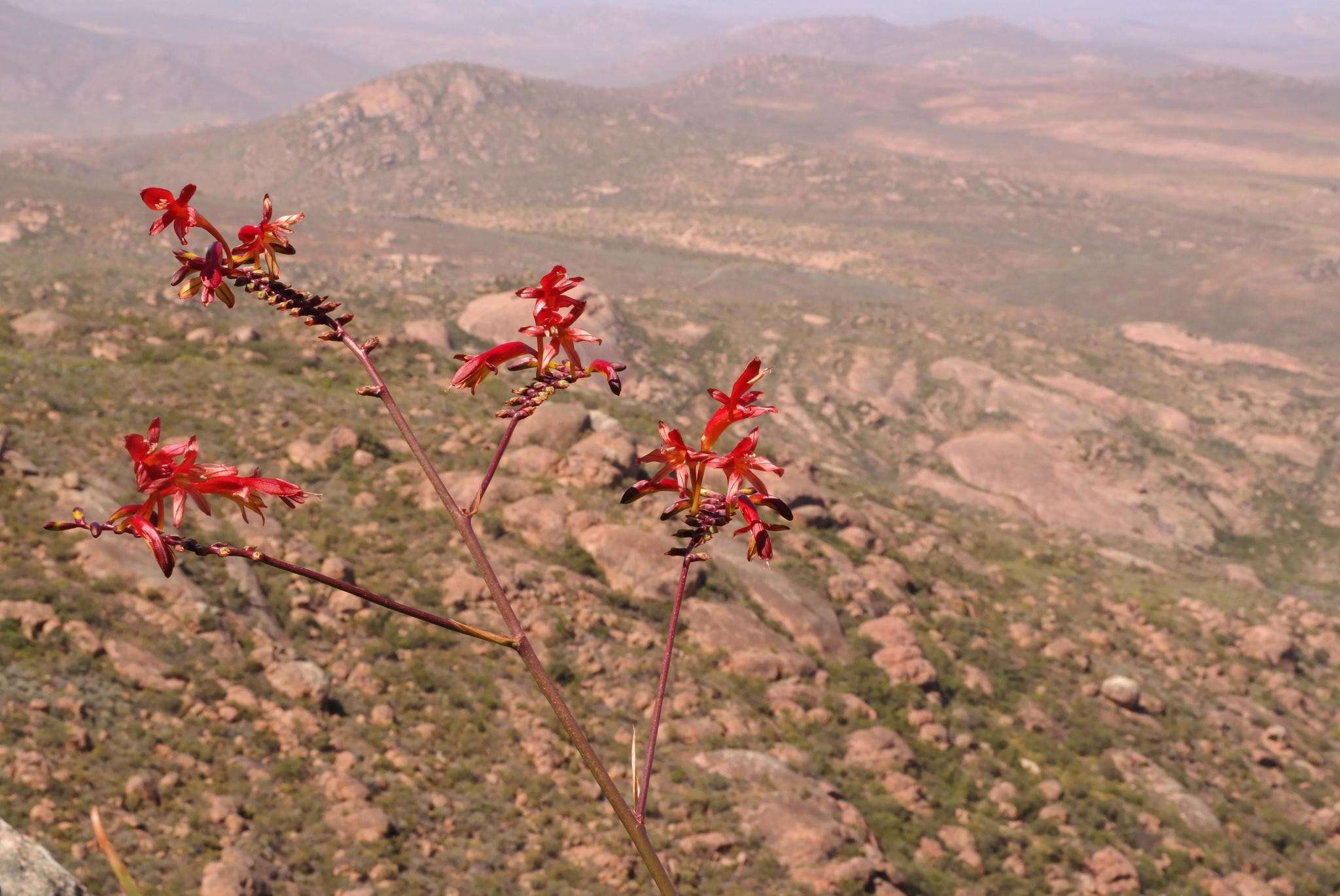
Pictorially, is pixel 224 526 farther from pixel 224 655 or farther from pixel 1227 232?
pixel 1227 232

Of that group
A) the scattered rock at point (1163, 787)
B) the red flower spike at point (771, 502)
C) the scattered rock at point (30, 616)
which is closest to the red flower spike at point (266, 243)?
the red flower spike at point (771, 502)

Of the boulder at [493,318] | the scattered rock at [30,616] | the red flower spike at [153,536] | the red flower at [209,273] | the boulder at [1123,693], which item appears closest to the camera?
the red flower spike at [153,536]

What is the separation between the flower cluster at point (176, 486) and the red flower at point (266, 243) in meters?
0.42

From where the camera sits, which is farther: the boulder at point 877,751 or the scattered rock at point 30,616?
the boulder at point 877,751

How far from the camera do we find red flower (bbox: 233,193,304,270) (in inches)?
79.6

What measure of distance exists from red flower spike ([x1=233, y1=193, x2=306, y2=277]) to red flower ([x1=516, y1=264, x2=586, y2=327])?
53cm

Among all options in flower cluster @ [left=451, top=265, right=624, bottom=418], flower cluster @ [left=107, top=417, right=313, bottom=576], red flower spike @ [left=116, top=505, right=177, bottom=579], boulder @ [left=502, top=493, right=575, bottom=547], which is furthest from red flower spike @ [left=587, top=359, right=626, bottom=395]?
boulder @ [left=502, top=493, right=575, bottom=547]

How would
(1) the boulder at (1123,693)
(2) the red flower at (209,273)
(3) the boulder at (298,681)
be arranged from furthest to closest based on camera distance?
(1) the boulder at (1123,693)
(3) the boulder at (298,681)
(2) the red flower at (209,273)

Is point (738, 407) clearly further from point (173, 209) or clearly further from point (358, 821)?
point (358, 821)

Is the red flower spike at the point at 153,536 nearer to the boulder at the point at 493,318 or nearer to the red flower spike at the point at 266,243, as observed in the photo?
the red flower spike at the point at 266,243

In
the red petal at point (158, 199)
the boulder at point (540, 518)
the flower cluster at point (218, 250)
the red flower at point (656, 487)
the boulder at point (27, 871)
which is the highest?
the red petal at point (158, 199)

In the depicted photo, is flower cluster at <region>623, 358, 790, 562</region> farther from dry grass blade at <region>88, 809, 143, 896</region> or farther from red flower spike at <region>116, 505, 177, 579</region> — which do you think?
dry grass blade at <region>88, 809, 143, 896</region>

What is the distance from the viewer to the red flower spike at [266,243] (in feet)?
6.63

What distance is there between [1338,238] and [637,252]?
8049 centimetres
